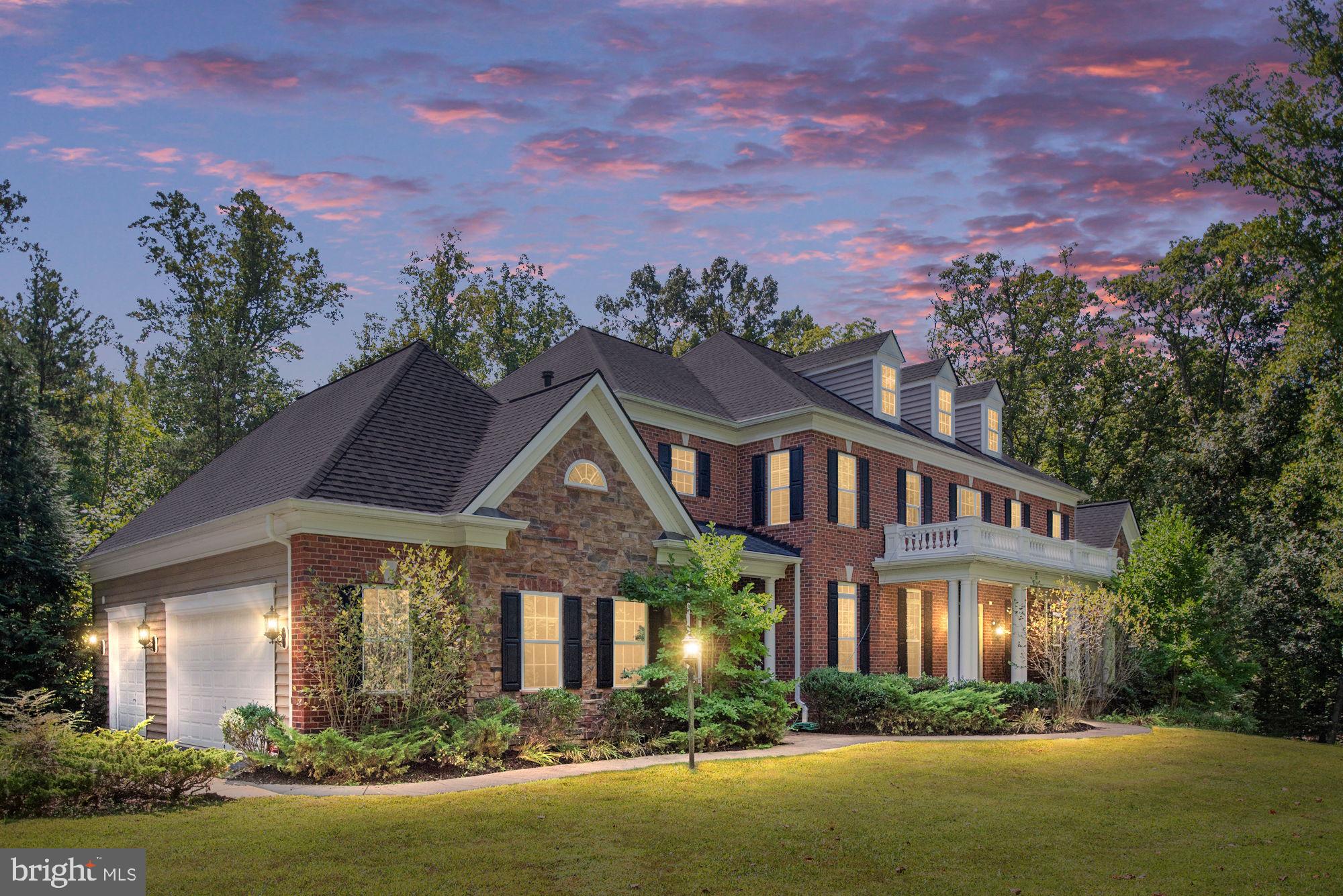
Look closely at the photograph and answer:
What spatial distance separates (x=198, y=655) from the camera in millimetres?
18047

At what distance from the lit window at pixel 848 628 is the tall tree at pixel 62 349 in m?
29.4

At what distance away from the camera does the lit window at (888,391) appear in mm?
29328

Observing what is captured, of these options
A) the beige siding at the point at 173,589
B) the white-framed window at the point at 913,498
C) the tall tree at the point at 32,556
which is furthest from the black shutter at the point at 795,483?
the tall tree at the point at 32,556

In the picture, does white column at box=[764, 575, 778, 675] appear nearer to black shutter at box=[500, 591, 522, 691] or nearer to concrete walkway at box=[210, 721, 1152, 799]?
concrete walkway at box=[210, 721, 1152, 799]

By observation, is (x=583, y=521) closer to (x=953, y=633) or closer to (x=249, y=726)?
(x=249, y=726)

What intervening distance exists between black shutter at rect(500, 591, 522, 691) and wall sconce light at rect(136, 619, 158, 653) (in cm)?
743

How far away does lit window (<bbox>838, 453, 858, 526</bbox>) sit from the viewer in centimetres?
2642

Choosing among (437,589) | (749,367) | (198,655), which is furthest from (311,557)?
(749,367)

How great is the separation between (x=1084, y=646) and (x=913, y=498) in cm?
593

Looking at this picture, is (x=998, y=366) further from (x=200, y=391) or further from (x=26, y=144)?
(x=26, y=144)

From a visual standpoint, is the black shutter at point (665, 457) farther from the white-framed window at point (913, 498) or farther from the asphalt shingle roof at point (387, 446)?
the white-framed window at point (913, 498)

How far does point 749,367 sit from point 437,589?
15157mm

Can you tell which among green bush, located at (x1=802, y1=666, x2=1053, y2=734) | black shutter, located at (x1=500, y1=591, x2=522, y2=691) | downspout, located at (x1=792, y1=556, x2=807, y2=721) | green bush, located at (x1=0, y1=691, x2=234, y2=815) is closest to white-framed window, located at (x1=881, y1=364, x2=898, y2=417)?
downspout, located at (x1=792, y1=556, x2=807, y2=721)

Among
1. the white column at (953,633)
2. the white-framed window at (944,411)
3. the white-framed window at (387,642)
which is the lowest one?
the white column at (953,633)
